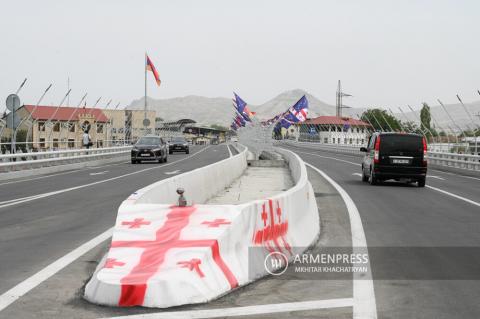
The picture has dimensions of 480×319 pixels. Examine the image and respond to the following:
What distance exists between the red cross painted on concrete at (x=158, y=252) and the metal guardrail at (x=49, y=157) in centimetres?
2124

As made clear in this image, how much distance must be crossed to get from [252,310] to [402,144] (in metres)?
18.2

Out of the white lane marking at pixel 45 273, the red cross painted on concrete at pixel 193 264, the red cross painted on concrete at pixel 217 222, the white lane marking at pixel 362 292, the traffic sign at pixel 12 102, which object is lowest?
the white lane marking at pixel 45 273

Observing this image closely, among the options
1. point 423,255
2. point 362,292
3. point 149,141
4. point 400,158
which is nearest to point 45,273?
point 362,292

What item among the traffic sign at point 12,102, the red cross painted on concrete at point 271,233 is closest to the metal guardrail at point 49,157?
the traffic sign at point 12,102

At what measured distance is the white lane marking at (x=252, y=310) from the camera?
568 cm

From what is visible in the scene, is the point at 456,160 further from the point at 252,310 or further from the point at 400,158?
the point at 252,310

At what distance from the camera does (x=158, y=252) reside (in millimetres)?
6789

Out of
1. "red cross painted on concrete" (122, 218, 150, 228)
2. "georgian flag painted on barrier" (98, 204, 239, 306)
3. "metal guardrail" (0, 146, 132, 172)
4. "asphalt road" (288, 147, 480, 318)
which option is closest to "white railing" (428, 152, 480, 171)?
"asphalt road" (288, 147, 480, 318)

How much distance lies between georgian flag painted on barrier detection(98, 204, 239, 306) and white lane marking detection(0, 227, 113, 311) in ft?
2.64

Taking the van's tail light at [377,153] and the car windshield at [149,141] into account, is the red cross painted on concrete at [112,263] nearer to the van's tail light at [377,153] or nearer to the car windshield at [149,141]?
the van's tail light at [377,153]

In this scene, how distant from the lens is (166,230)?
7293 mm

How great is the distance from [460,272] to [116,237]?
3.70 metres

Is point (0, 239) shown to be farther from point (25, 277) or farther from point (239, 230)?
point (239, 230)

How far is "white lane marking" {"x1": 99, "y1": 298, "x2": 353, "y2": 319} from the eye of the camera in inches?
224
